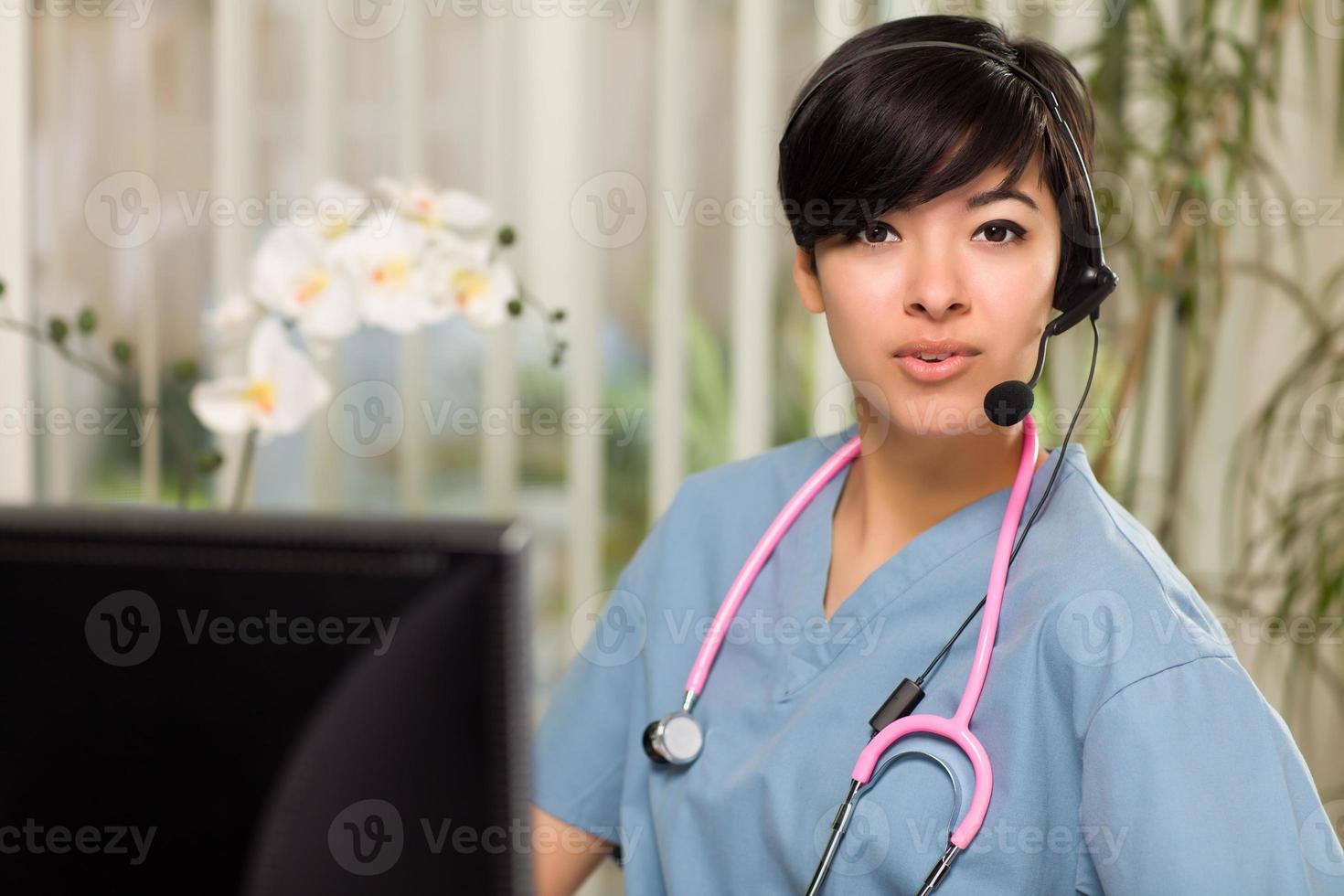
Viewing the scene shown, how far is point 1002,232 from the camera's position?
0.92 meters

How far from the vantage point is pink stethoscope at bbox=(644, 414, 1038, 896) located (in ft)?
2.70

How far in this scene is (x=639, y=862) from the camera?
1.04m

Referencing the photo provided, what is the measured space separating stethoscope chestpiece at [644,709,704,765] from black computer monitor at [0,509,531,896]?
531 mm

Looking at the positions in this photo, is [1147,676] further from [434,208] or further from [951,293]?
[434,208]

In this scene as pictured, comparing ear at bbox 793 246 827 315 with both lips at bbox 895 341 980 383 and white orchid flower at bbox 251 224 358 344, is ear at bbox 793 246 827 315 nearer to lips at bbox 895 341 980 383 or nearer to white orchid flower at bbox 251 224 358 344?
lips at bbox 895 341 980 383

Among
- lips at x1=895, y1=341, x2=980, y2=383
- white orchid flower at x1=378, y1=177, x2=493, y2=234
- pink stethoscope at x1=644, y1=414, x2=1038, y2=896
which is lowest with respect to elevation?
pink stethoscope at x1=644, y1=414, x2=1038, y2=896

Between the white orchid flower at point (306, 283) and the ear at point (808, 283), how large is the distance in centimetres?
46

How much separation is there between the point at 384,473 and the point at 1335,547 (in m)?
1.37

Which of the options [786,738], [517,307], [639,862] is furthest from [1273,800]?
[517,307]

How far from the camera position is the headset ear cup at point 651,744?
0.98m

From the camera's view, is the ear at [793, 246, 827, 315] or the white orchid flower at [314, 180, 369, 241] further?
the white orchid flower at [314, 180, 369, 241]

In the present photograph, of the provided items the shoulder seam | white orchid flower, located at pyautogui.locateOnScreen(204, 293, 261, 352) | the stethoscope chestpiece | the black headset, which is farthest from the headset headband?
white orchid flower, located at pyautogui.locateOnScreen(204, 293, 261, 352)

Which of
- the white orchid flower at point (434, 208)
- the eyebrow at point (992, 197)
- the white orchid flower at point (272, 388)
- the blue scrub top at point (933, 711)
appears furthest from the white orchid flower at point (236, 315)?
the eyebrow at point (992, 197)

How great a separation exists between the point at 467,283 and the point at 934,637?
0.62 metres
